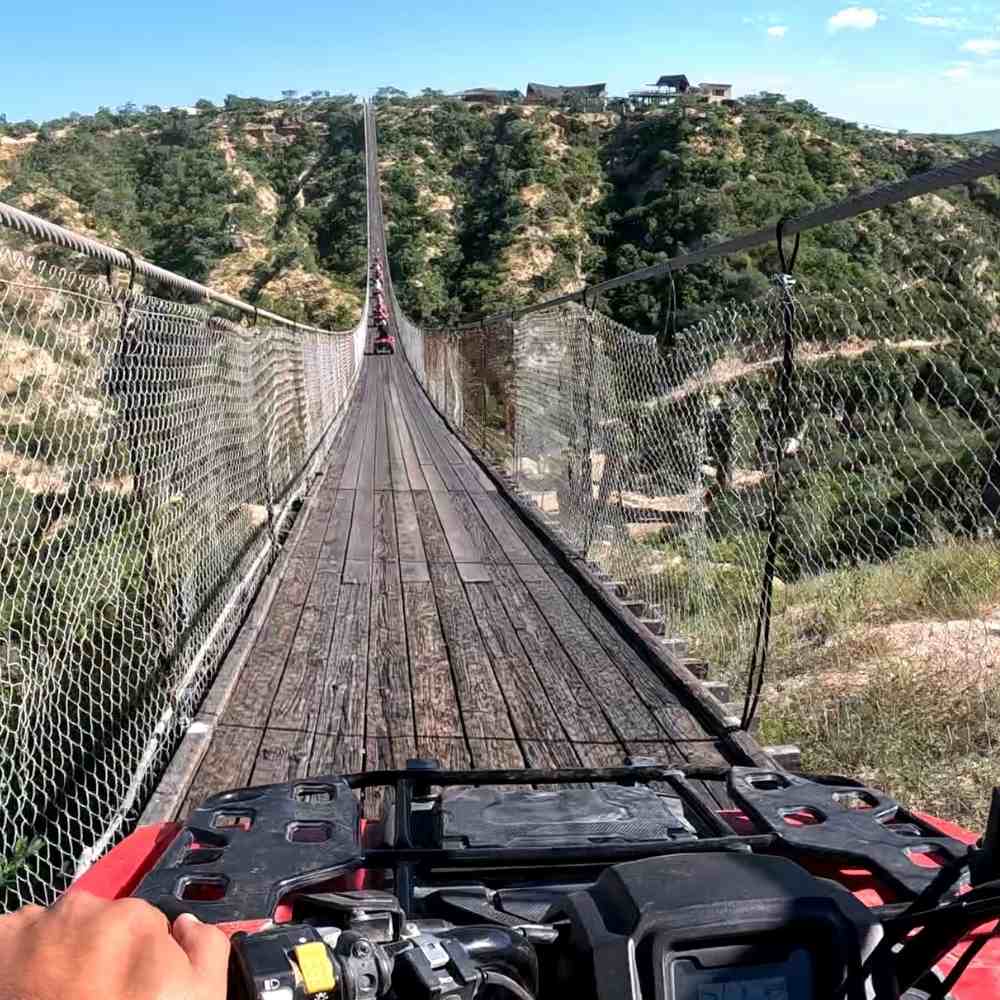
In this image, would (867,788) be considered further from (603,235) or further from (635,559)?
(603,235)

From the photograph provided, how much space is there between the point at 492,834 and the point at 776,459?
61.6 inches

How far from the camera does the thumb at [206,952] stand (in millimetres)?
874

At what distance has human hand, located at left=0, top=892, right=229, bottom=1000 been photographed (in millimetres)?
794

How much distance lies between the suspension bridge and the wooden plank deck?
1 cm

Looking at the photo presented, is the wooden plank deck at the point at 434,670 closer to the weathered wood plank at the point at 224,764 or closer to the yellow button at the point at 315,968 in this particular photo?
the weathered wood plank at the point at 224,764

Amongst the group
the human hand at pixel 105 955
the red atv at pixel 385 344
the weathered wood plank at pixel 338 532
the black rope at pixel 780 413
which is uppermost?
the red atv at pixel 385 344

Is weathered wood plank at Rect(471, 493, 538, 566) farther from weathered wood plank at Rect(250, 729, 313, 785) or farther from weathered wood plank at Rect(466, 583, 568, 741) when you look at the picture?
weathered wood plank at Rect(250, 729, 313, 785)

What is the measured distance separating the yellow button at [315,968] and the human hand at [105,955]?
64 mm

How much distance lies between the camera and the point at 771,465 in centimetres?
313

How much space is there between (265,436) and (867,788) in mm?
4366

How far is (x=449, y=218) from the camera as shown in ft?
176

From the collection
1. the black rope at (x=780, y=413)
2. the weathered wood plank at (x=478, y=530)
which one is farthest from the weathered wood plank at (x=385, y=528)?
the black rope at (x=780, y=413)

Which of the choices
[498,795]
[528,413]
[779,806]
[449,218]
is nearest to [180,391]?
[498,795]

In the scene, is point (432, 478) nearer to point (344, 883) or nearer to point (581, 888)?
point (344, 883)
